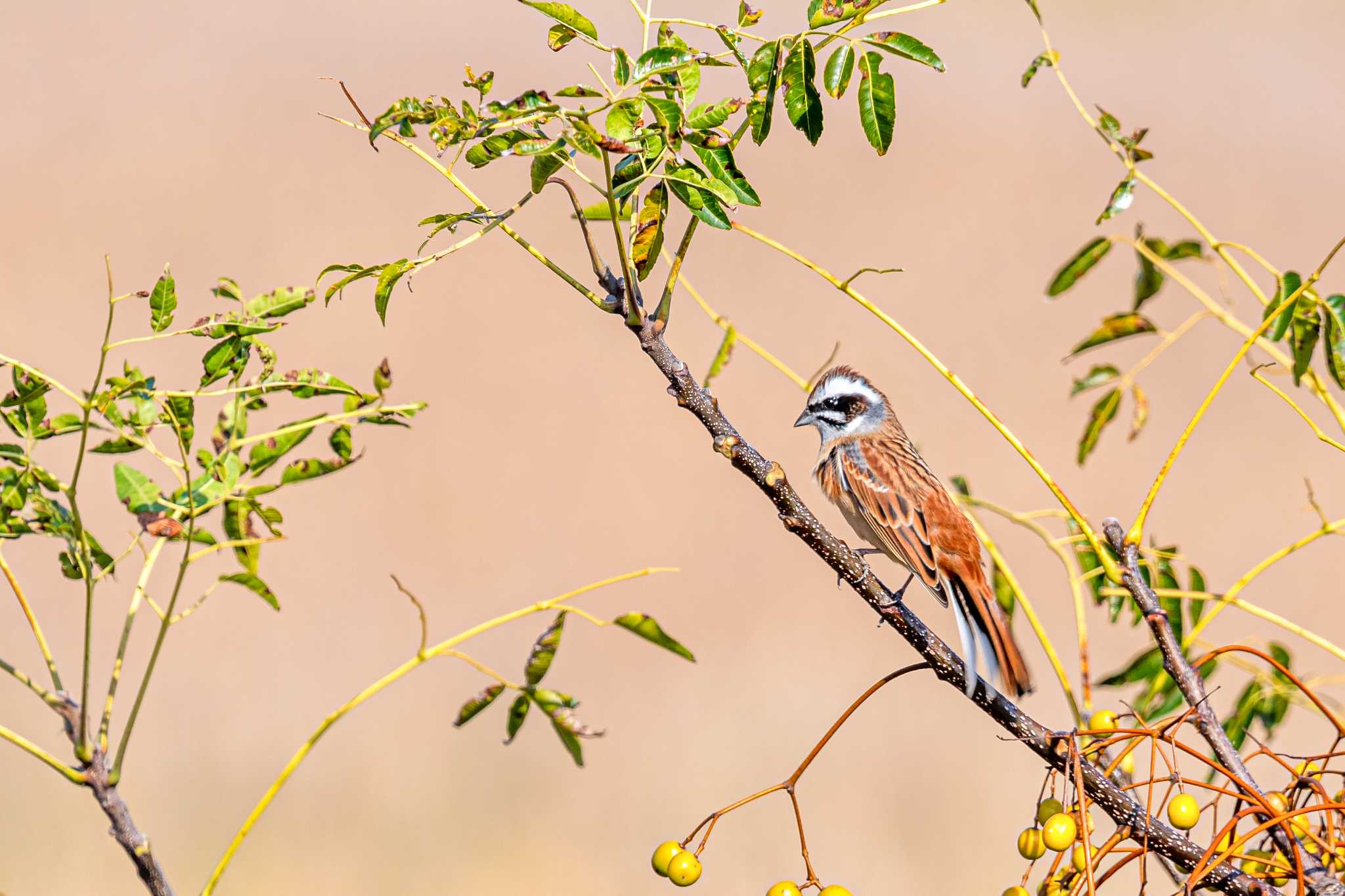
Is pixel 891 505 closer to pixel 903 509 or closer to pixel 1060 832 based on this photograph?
pixel 903 509

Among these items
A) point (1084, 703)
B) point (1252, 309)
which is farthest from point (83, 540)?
point (1252, 309)

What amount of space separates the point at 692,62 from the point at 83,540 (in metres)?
0.94

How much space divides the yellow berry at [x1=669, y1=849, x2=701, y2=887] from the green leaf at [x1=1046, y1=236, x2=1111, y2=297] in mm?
1330

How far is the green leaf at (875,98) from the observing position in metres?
1.82

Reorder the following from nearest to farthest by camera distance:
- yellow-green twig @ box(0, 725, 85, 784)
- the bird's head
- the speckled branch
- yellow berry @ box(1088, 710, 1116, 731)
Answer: yellow-green twig @ box(0, 725, 85, 784) → the speckled branch → yellow berry @ box(1088, 710, 1116, 731) → the bird's head

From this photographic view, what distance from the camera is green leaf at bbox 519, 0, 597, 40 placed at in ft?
5.48

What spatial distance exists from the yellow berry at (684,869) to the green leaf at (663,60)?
1120 millimetres

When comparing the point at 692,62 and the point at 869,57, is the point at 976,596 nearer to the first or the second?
the point at 869,57

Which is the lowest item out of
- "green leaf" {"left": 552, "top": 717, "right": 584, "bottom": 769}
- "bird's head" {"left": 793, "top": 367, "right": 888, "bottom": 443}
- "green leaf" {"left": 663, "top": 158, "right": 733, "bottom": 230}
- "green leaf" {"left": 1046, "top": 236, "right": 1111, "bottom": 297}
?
"green leaf" {"left": 552, "top": 717, "right": 584, "bottom": 769}

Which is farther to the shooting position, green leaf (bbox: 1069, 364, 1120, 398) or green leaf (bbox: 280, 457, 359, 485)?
green leaf (bbox: 1069, 364, 1120, 398)

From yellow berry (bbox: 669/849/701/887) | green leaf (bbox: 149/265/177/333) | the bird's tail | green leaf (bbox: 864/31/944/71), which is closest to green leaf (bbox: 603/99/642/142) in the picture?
green leaf (bbox: 864/31/944/71)

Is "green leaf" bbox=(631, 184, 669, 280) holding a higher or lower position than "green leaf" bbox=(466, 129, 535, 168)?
lower

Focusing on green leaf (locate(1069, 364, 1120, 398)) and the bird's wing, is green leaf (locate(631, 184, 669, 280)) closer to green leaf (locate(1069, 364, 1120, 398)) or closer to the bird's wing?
green leaf (locate(1069, 364, 1120, 398))

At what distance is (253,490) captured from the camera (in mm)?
1571
